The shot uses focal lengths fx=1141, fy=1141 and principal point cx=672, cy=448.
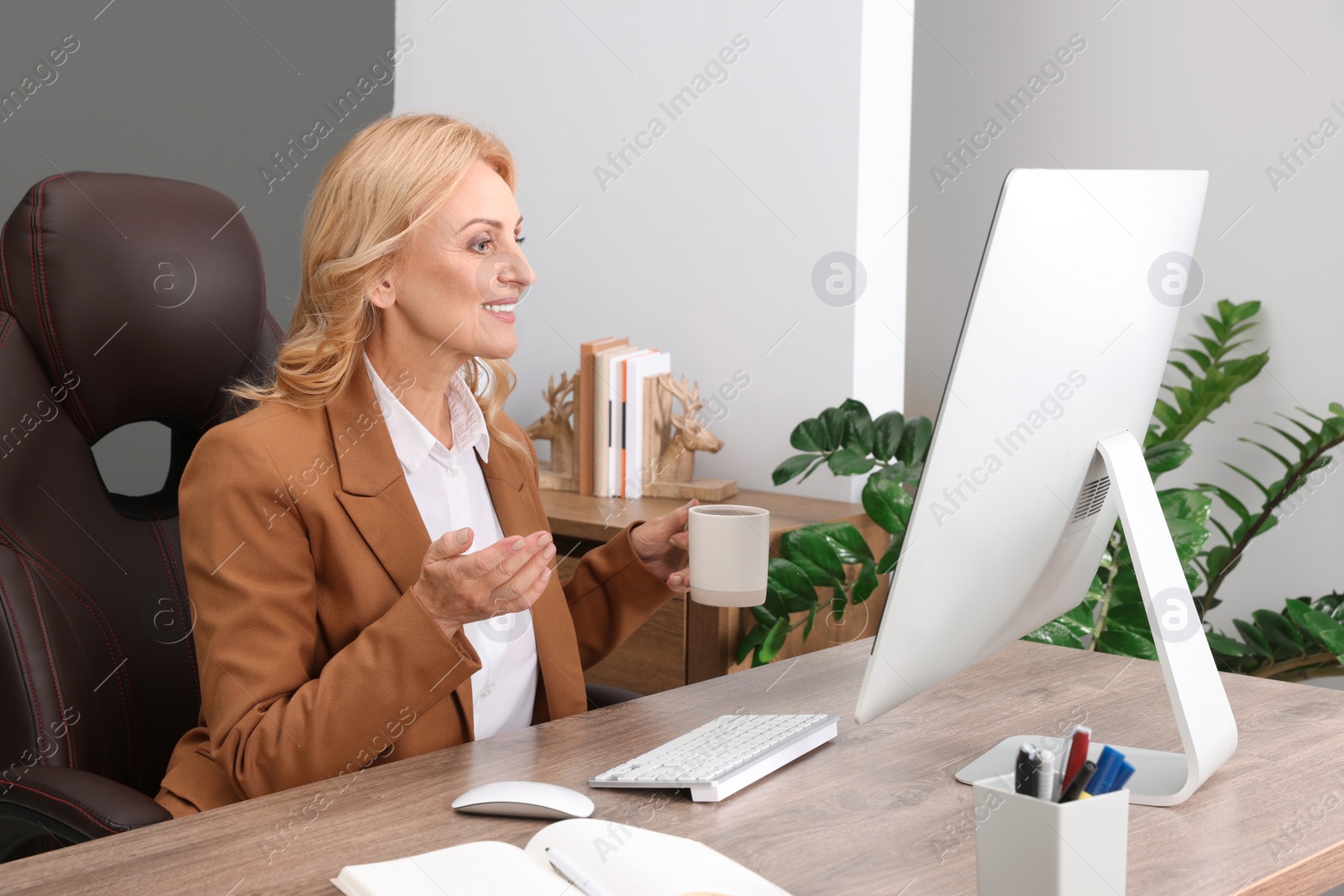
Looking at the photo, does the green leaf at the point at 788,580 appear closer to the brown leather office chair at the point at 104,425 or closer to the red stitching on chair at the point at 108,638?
the brown leather office chair at the point at 104,425

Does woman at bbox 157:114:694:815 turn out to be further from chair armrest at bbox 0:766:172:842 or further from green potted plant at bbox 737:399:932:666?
green potted plant at bbox 737:399:932:666

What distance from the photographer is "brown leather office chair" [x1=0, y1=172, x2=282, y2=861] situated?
1.29 m

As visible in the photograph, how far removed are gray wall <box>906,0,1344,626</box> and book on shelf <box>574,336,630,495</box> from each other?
42.2 inches

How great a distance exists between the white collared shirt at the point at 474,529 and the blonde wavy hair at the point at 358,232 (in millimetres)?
65

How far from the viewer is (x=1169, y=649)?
3.33 ft

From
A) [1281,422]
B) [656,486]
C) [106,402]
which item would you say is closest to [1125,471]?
[106,402]

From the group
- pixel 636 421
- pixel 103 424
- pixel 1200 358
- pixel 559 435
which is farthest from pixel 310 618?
pixel 1200 358

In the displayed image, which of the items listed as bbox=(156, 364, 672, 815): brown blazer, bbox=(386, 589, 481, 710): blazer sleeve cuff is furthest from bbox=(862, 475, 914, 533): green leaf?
bbox=(386, 589, 481, 710): blazer sleeve cuff

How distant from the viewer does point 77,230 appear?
4.47ft

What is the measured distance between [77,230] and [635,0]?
172 cm

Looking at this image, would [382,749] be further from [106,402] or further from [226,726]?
[106,402]

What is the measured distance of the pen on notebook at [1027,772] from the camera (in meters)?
0.71

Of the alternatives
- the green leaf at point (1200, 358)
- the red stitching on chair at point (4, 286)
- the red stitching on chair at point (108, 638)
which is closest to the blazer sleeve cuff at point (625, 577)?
the red stitching on chair at point (108, 638)

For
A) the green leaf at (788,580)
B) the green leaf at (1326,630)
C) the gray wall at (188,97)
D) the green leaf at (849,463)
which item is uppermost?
the gray wall at (188,97)
